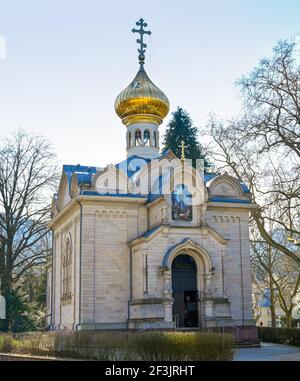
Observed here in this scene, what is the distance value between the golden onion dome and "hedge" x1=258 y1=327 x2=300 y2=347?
466 inches

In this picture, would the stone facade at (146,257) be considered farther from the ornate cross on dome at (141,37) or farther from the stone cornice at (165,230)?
the ornate cross on dome at (141,37)

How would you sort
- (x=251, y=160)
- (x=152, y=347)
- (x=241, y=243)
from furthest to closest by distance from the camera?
1. (x=241, y=243)
2. (x=251, y=160)
3. (x=152, y=347)

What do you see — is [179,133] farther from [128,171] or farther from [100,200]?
[100,200]

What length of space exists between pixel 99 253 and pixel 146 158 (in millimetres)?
7045

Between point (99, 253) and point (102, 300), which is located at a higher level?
point (99, 253)

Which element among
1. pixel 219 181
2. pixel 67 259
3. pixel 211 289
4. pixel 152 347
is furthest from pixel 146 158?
pixel 152 347

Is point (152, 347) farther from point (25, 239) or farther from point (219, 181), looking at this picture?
point (25, 239)

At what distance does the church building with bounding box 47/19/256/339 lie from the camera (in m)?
22.4

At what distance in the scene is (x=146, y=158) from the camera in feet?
93.6

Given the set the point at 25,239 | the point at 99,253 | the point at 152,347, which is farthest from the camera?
the point at 25,239

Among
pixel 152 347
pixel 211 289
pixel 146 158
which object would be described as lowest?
pixel 152 347

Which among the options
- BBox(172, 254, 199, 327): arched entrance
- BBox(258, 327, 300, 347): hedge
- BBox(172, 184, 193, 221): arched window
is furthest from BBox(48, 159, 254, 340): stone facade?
BBox(258, 327, 300, 347): hedge

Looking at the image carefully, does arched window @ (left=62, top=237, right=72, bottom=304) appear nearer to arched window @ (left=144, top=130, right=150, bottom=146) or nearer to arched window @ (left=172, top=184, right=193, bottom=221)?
arched window @ (left=172, top=184, right=193, bottom=221)

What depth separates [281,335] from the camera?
84.9 ft
